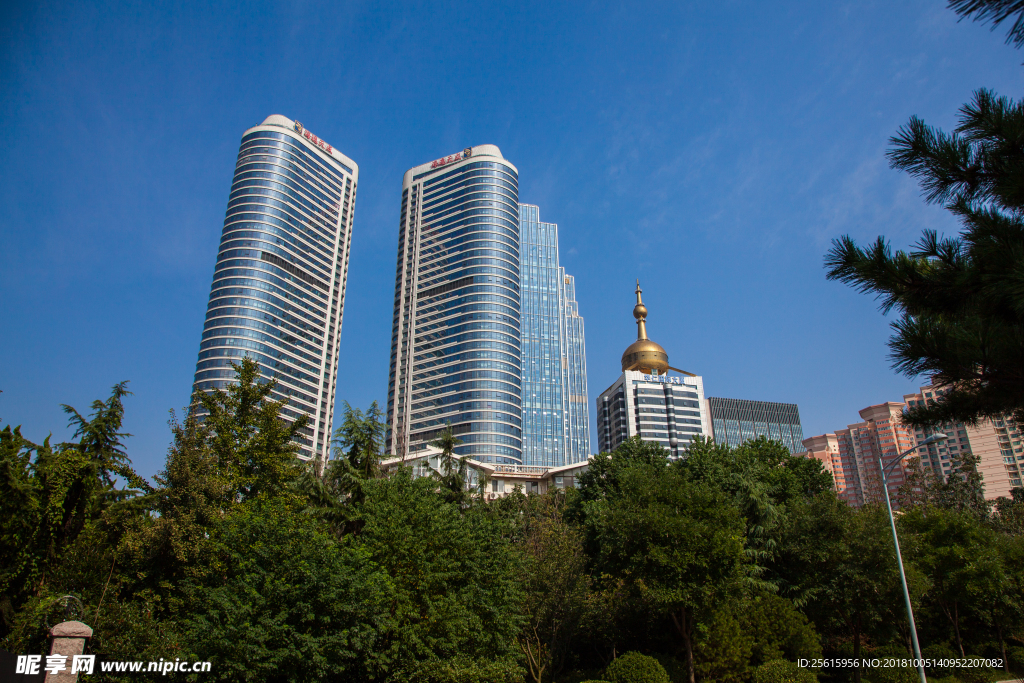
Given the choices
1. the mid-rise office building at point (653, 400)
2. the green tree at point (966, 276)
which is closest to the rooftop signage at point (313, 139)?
the mid-rise office building at point (653, 400)

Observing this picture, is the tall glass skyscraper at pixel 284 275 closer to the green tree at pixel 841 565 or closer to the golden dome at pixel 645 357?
the golden dome at pixel 645 357

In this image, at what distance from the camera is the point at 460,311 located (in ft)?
401

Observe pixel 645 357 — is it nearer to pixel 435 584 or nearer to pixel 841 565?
pixel 841 565

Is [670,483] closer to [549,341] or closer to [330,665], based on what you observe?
[330,665]

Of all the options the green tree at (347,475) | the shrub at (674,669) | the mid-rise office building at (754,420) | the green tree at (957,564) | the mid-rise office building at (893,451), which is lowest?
the shrub at (674,669)

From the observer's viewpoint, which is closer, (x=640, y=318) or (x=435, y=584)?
(x=435, y=584)

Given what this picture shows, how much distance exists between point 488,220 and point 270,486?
356 feet

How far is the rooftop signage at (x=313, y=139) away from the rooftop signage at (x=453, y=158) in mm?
26516

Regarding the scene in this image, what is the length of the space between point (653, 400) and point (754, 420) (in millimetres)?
74672

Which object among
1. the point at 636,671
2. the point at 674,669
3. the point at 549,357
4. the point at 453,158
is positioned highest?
the point at 453,158

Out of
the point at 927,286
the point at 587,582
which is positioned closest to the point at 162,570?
the point at 587,582

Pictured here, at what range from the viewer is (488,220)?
127688 mm

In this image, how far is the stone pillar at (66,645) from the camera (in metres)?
12.7

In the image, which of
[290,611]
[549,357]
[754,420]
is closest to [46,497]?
[290,611]
